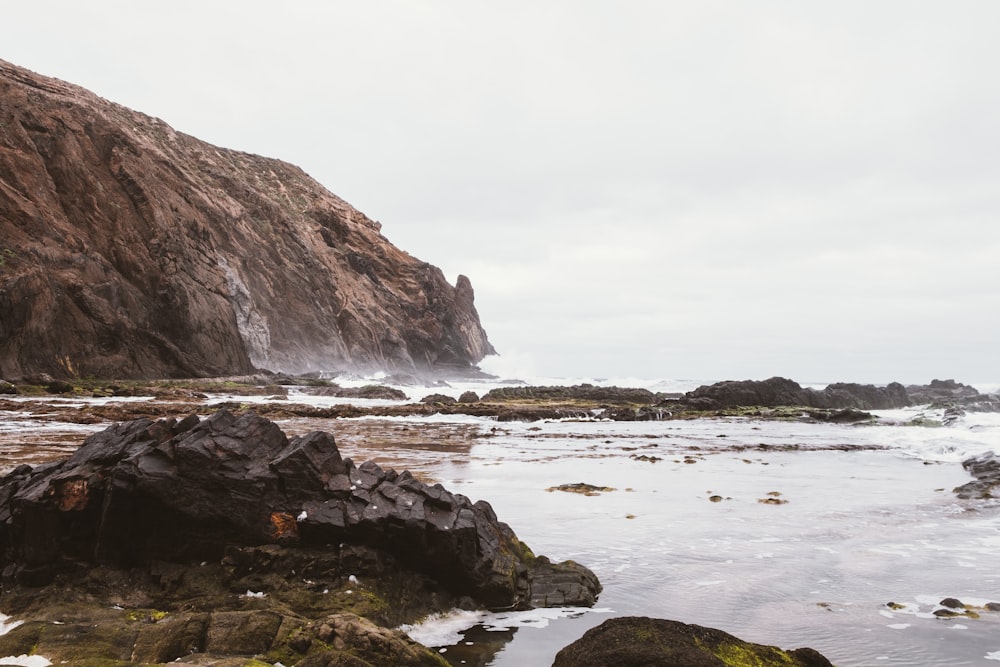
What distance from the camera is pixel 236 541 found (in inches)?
247

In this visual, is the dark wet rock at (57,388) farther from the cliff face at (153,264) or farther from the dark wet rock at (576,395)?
the dark wet rock at (576,395)

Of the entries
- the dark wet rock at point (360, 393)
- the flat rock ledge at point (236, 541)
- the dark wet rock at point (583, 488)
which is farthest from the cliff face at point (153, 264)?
the flat rock ledge at point (236, 541)

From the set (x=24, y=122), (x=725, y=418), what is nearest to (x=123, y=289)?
(x=24, y=122)

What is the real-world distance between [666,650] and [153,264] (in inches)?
2121

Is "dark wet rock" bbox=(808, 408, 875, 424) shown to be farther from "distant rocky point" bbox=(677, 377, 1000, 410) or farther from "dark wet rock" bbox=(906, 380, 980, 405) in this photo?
"dark wet rock" bbox=(906, 380, 980, 405)

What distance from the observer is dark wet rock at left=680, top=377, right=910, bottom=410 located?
1699 inches

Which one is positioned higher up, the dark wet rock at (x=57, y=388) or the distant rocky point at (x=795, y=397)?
the distant rocky point at (x=795, y=397)

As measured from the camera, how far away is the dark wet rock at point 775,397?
142 feet

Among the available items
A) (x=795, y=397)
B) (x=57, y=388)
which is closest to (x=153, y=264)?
(x=57, y=388)

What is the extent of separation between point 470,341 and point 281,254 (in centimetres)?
3715

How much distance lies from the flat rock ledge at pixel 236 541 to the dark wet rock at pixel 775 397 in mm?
37787

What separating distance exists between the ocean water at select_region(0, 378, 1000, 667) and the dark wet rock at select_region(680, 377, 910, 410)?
21.5 m

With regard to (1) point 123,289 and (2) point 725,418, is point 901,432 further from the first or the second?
(1) point 123,289

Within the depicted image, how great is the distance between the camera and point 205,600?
18.3ft
